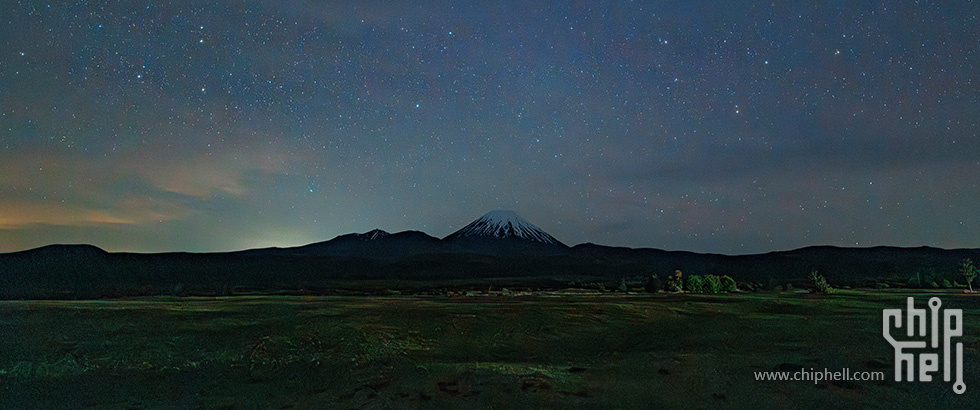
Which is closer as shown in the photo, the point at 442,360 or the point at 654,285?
the point at 442,360

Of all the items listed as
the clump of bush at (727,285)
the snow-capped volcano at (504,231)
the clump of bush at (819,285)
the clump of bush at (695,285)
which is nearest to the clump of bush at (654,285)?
the clump of bush at (695,285)

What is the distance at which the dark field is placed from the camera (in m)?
11.3

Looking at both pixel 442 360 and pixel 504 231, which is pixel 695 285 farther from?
pixel 504 231

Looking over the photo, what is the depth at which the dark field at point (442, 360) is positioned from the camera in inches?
447

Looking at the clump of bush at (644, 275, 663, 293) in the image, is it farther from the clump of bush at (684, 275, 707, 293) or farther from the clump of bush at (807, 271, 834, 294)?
the clump of bush at (807, 271, 834, 294)

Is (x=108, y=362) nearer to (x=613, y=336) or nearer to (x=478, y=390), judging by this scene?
(x=478, y=390)

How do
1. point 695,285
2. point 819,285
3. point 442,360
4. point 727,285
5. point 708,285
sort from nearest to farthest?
point 442,360
point 695,285
point 819,285
point 708,285
point 727,285

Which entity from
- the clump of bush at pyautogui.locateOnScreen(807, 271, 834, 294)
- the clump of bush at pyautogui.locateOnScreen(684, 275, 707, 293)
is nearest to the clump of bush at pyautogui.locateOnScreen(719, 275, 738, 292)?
the clump of bush at pyautogui.locateOnScreen(684, 275, 707, 293)

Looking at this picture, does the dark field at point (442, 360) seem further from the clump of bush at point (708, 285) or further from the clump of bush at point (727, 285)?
the clump of bush at point (727, 285)

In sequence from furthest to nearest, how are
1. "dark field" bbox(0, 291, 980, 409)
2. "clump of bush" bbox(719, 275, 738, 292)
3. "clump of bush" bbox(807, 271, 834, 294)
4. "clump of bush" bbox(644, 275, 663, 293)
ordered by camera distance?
"clump of bush" bbox(719, 275, 738, 292) → "clump of bush" bbox(644, 275, 663, 293) → "clump of bush" bbox(807, 271, 834, 294) → "dark field" bbox(0, 291, 980, 409)

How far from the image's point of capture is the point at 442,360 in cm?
1549

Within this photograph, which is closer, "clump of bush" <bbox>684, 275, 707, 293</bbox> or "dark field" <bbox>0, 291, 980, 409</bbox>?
"dark field" <bbox>0, 291, 980, 409</bbox>

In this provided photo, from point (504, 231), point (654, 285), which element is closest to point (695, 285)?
point (654, 285)

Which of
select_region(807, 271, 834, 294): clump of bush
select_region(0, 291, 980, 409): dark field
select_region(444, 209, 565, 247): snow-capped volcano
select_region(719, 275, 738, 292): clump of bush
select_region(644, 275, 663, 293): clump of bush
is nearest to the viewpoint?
select_region(0, 291, 980, 409): dark field
